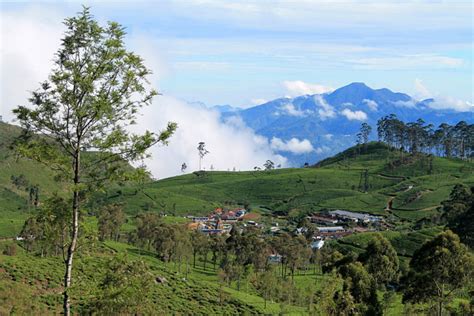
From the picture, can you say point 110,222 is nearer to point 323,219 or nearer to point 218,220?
point 218,220

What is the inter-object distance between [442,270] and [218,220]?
130 meters

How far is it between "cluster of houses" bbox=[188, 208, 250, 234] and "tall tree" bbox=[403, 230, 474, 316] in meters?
108

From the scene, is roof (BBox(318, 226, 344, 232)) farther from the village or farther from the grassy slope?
the grassy slope

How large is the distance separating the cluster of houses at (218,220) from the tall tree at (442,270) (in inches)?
4258

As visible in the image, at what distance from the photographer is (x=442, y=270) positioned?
35.1 meters

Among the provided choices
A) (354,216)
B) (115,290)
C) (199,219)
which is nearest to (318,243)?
(354,216)

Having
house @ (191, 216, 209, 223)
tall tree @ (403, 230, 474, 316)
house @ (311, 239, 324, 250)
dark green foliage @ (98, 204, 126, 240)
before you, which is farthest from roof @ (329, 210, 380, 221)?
tall tree @ (403, 230, 474, 316)

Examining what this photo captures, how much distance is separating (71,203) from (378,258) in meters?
45.9

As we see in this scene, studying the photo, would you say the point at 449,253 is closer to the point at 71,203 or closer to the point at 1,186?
the point at 71,203

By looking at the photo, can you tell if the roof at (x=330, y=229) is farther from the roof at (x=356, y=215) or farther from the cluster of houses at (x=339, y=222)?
the roof at (x=356, y=215)

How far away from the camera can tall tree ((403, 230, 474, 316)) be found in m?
35.0

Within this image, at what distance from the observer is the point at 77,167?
19234 millimetres

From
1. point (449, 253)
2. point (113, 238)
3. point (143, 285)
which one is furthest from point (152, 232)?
point (143, 285)

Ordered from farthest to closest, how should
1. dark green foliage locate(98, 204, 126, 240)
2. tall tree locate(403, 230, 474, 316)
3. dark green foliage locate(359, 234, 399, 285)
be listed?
dark green foliage locate(98, 204, 126, 240), dark green foliage locate(359, 234, 399, 285), tall tree locate(403, 230, 474, 316)
